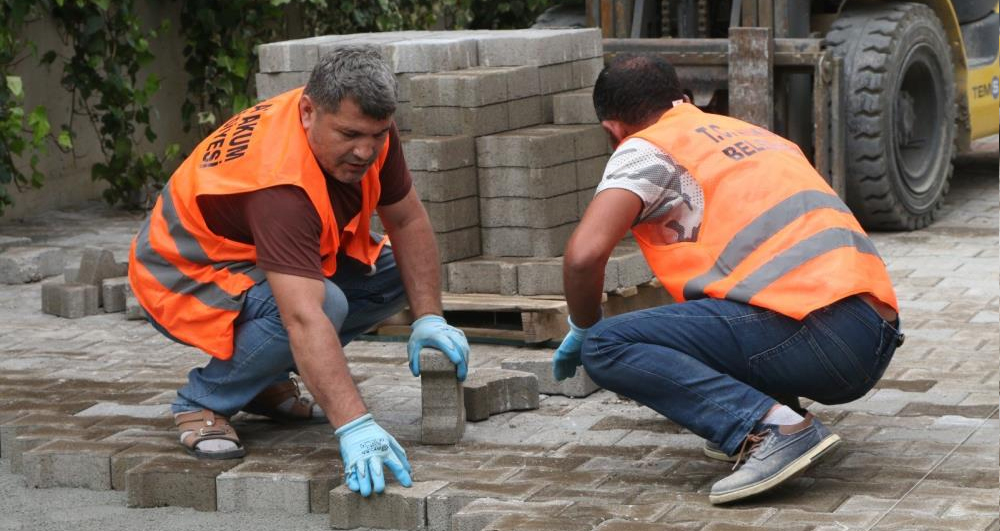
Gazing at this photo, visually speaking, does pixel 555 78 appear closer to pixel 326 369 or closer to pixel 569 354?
pixel 569 354

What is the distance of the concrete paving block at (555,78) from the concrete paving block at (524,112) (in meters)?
0.08

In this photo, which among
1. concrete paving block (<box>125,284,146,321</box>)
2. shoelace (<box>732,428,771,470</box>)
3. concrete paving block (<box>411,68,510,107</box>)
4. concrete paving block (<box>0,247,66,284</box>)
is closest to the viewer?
shoelace (<box>732,428,771,470</box>)

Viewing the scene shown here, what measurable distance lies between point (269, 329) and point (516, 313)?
5.88 ft

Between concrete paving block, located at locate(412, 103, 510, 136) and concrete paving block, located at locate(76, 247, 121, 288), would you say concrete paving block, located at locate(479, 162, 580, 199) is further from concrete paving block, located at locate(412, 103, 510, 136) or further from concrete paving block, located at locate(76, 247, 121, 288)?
concrete paving block, located at locate(76, 247, 121, 288)

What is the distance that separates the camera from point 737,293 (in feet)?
13.7

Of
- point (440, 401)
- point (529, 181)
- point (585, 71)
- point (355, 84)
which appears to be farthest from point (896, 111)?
point (355, 84)

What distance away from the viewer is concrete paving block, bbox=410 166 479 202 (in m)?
6.25

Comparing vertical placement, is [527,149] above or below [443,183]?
above

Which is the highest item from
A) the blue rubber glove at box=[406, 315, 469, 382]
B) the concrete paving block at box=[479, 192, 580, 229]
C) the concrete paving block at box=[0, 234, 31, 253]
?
the concrete paving block at box=[479, 192, 580, 229]

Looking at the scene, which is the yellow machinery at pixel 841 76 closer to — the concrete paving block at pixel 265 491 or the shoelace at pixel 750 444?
the shoelace at pixel 750 444

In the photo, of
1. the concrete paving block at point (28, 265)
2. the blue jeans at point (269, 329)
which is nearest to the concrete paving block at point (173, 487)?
the blue jeans at point (269, 329)

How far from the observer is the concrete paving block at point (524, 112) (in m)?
6.50

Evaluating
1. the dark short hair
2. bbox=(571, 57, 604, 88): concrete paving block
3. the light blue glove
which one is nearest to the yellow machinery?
bbox=(571, 57, 604, 88): concrete paving block

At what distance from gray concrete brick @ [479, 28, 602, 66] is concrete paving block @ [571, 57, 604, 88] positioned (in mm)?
34
